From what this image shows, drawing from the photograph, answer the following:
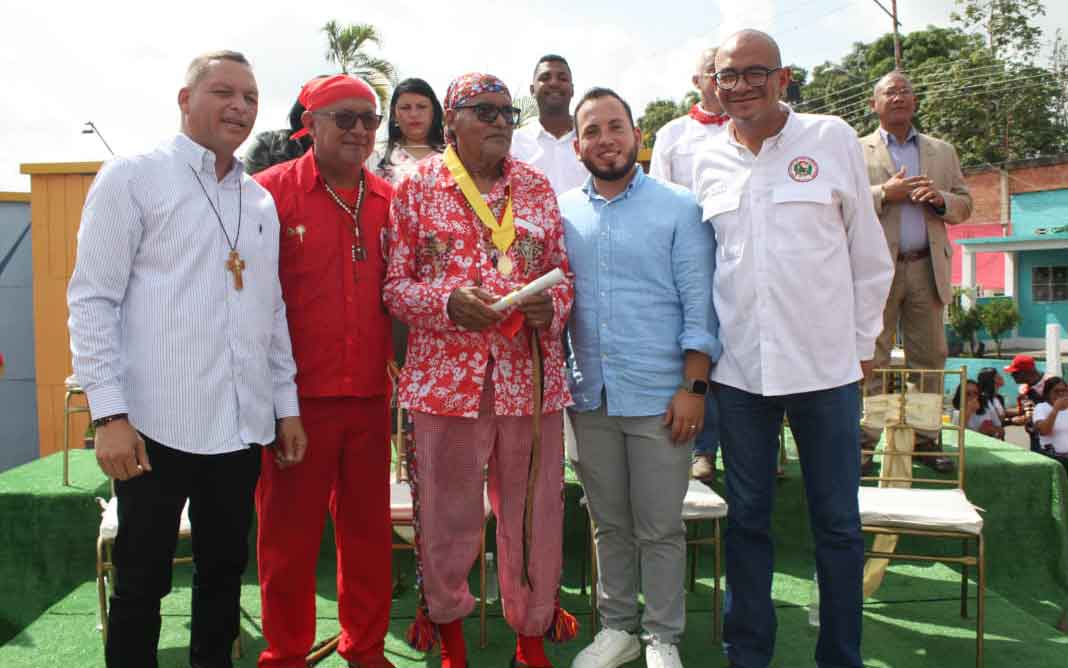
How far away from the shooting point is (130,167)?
2439 millimetres

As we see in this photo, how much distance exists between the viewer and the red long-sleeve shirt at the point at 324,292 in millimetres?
2904

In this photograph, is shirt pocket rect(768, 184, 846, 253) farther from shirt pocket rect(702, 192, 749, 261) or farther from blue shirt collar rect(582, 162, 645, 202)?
blue shirt collar rect(582, 162, 645, 202)

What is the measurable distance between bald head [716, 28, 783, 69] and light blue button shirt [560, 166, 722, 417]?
1.67 ft

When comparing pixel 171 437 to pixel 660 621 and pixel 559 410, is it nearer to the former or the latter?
pixel 559 410

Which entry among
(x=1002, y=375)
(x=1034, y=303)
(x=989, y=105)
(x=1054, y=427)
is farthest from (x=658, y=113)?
(x=1054, y=427)

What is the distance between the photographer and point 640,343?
297cm

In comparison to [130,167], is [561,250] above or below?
below

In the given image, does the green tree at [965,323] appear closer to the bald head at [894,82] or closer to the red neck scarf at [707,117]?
the bald head at [894,82]

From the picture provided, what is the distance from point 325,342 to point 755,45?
1749mm

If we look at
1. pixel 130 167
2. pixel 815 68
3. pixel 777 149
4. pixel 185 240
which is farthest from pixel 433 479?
pixel 815 68

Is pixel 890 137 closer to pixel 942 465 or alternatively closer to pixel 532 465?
pixel 942 465

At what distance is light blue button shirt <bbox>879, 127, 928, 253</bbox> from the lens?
4.69m

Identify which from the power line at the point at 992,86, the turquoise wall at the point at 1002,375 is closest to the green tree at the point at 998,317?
the turquoise wall at the point at 1002,375

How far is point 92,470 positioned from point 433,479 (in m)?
2.95
